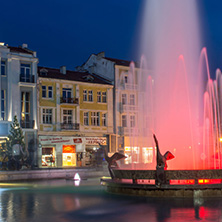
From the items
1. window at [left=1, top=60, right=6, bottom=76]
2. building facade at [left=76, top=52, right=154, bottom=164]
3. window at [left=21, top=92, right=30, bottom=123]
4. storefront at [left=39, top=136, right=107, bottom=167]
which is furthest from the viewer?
building facade at [left=76, top=52, right=154, bottom=164]

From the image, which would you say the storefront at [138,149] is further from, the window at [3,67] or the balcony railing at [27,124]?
the window at [3,67]

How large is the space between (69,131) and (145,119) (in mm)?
10224

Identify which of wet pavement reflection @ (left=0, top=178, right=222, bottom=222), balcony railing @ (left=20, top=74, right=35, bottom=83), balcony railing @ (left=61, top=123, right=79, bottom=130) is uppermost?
balcony railing @ (left=20, top=74, right=35, bottom=83)

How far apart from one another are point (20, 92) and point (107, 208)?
1344 inches

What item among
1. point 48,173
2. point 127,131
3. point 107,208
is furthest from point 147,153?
point 107,208

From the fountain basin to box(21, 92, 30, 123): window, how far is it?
30.7 metres

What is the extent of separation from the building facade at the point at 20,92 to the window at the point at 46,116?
1502mm

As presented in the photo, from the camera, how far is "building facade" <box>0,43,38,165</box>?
44.2 metres

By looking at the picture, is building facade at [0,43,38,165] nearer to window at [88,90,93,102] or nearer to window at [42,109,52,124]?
window at [42,109,52,124]

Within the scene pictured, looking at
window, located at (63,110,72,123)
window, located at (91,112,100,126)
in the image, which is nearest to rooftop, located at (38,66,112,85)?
window, located at (63,110,72,123)

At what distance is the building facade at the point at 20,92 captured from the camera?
145ft

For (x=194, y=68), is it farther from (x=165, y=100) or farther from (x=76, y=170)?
(x=76, y=170)

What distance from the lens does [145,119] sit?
173ft

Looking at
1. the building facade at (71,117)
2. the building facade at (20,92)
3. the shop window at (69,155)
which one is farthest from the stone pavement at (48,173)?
the shop window at (69,155)
